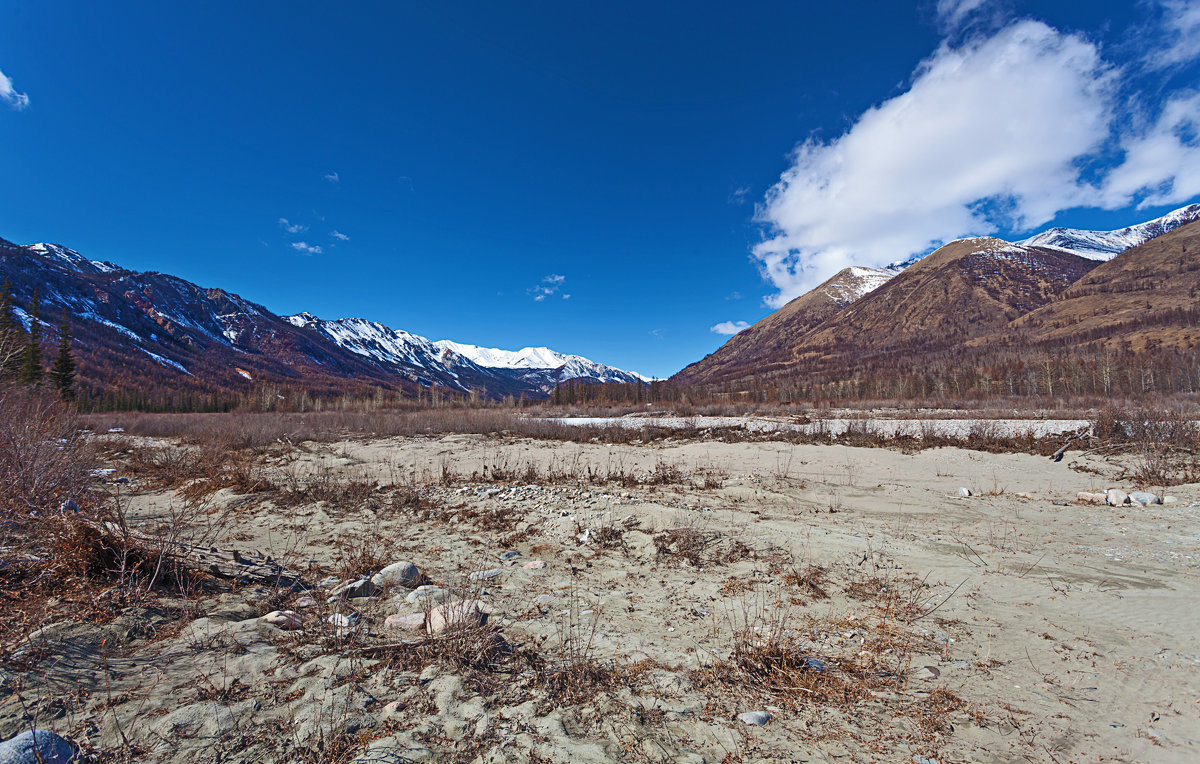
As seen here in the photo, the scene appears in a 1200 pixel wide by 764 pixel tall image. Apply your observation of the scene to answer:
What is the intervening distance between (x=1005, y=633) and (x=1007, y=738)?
7.16ft

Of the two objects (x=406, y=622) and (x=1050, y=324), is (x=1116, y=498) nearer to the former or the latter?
(x=406, y=622)

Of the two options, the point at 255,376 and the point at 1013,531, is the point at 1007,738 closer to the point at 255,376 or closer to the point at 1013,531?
the point at 1013,531

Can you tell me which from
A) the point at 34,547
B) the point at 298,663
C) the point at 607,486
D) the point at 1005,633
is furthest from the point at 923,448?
the point at 34,547

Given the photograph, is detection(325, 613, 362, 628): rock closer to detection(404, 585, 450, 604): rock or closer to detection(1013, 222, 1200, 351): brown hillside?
detection(404, 585, 450, 604): rock

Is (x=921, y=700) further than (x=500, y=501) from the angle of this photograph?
No

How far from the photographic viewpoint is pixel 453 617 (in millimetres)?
4289

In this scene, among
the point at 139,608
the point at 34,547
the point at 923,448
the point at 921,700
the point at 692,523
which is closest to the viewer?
the point at 921,700

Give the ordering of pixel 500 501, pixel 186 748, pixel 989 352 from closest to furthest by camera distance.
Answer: pixel 186 748
pixel 500 501
pixel 989 352

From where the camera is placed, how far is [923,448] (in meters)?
20.5

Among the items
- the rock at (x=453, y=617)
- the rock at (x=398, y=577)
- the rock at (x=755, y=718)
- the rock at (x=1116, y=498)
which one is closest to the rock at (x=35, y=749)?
the rock at (x=453, y=617)

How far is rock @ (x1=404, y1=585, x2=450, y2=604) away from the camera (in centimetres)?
499

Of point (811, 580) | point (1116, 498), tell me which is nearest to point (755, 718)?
point (811, 580)

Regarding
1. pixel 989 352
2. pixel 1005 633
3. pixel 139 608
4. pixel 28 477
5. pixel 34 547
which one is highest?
pixel 989 352

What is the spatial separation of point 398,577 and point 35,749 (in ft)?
11.5
